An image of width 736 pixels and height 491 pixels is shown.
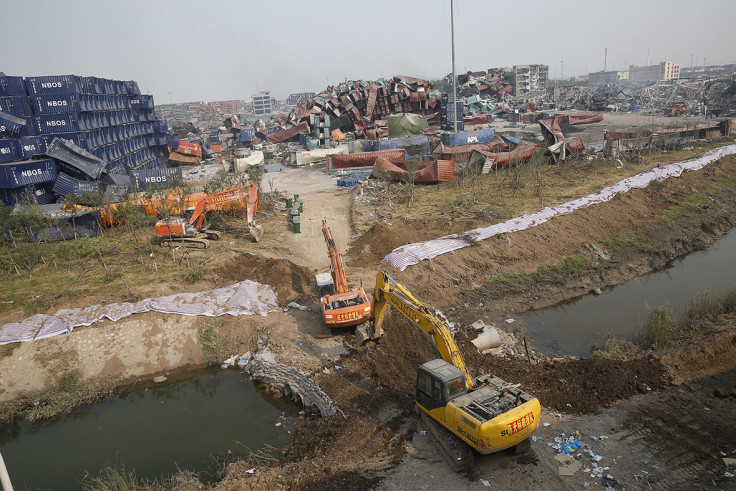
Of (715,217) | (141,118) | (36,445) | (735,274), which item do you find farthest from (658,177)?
(141,118)

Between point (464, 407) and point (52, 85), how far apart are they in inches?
1144

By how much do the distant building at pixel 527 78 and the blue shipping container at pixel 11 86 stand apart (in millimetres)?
82405

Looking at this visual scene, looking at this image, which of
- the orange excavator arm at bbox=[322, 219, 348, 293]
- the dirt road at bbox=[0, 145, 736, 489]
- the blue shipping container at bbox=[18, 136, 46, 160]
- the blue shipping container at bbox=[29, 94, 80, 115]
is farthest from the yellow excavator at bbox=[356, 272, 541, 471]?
the blue shipping container at bbox=[29, 94, 80, 115]

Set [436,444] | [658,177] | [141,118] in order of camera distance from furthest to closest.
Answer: [141,118]
[658,177]
[436,444]

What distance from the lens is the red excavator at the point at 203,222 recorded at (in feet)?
64.7

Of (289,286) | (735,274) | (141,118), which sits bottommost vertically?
(735,274)

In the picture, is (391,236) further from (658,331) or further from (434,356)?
(658,331)

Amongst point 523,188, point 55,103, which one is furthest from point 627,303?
point 55,103

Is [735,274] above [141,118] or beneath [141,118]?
beneath

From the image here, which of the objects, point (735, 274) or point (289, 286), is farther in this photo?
point (735, 274)

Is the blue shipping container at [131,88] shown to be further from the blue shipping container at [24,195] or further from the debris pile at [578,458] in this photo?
the debris pile at [578,458]

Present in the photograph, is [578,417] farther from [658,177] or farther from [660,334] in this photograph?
[658,177]

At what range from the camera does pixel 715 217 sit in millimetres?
23125

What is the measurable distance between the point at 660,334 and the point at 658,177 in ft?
54.6
